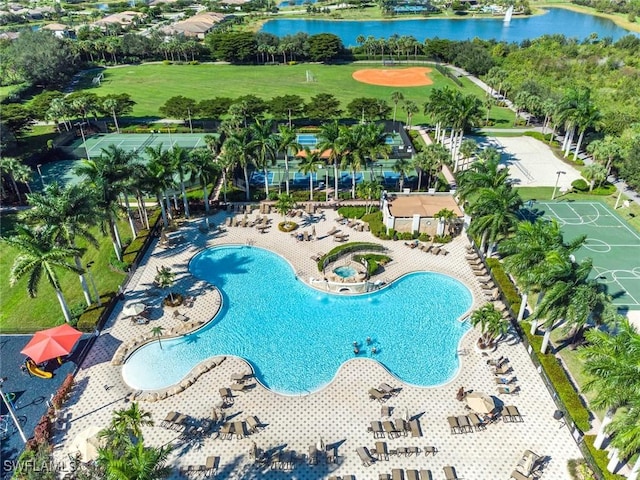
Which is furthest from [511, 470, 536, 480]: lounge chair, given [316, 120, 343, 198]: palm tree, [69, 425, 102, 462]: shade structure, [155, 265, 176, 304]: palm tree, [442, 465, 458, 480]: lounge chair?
[316, 120, 343, 198]: palm tree

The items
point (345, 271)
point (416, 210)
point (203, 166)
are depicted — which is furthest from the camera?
point (416, 210)

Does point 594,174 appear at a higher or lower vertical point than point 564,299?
lower

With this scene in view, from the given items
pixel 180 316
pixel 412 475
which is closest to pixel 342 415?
pixel 412 475

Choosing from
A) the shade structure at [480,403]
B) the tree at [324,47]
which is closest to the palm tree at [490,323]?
the shade structure at [480,403]

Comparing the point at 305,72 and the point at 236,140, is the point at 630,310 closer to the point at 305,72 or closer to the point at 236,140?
the point at 236,140

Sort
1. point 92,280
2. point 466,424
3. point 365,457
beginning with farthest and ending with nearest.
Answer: point 92,280, point 466,424, point 365,457

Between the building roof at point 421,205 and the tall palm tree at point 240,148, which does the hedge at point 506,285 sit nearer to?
the building roof at point 421,205

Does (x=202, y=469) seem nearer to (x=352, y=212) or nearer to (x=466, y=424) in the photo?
(x=466, y=424)
